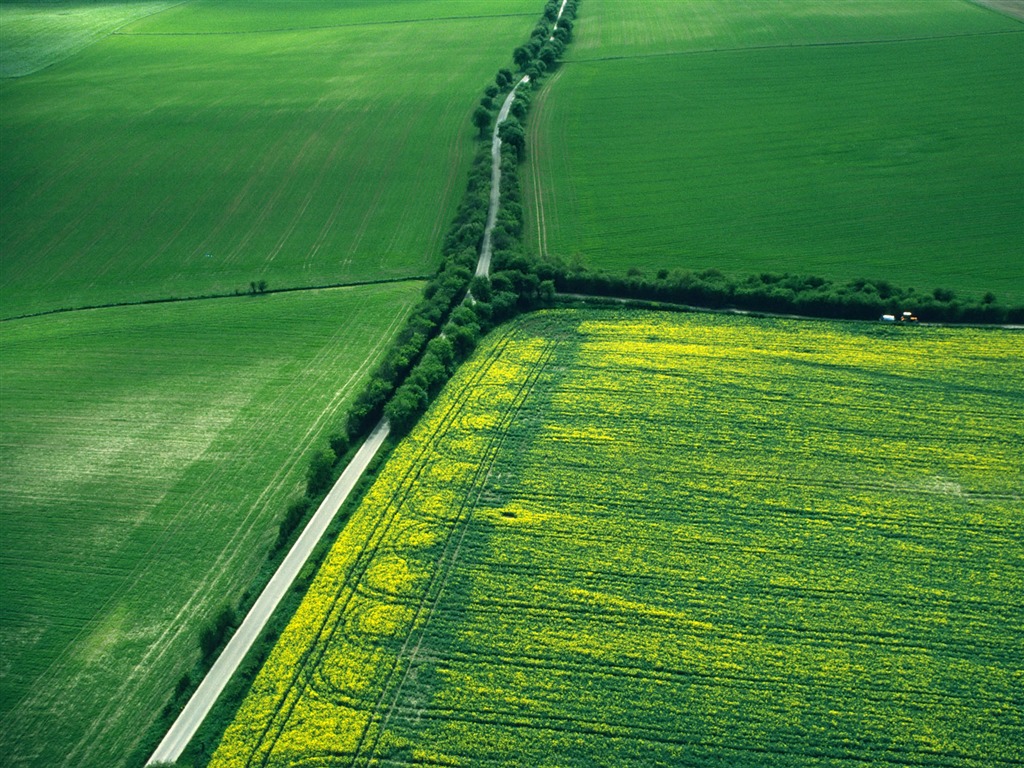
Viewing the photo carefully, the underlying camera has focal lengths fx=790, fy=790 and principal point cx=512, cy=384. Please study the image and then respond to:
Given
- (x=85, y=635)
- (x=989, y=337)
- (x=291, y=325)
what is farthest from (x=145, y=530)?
(x=989, y=337)

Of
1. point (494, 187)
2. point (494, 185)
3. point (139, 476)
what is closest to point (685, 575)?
point (139, 476)

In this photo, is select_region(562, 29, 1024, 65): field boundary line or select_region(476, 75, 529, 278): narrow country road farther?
select_region(562, 29, 1024, 65): field boundary line

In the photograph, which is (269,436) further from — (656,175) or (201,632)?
(656,175)

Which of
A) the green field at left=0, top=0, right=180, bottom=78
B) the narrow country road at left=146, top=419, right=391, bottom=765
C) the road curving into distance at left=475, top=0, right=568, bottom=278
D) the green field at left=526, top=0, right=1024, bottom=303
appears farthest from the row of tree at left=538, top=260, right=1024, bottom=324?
the green field at left=0, top=0, right=180, bottom=78

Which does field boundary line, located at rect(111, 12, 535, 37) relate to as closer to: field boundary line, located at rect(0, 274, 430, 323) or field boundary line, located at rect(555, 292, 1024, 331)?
field boundary line, located at rect(0, 274, 430, 323)

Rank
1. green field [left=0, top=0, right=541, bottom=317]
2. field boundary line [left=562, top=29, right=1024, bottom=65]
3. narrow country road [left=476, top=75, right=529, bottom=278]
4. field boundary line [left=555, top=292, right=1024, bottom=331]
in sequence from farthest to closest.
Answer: field boundary line [left=562, top=29, right=1024, bottom=65]
green field [left=0, top=0, right=541, bottom=317]
narrow country road [left=476, top=75, right=529, bottom=278]
field boundary line [left=555, top=292, right=1024, bottom=331]

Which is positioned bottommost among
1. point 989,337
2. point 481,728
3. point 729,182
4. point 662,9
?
point 481,728

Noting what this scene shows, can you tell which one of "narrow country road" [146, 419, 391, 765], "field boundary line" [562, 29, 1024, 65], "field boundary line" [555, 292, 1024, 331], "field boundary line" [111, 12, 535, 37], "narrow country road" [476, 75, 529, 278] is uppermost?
"field boundary line" [111, 12, 535, 37]
